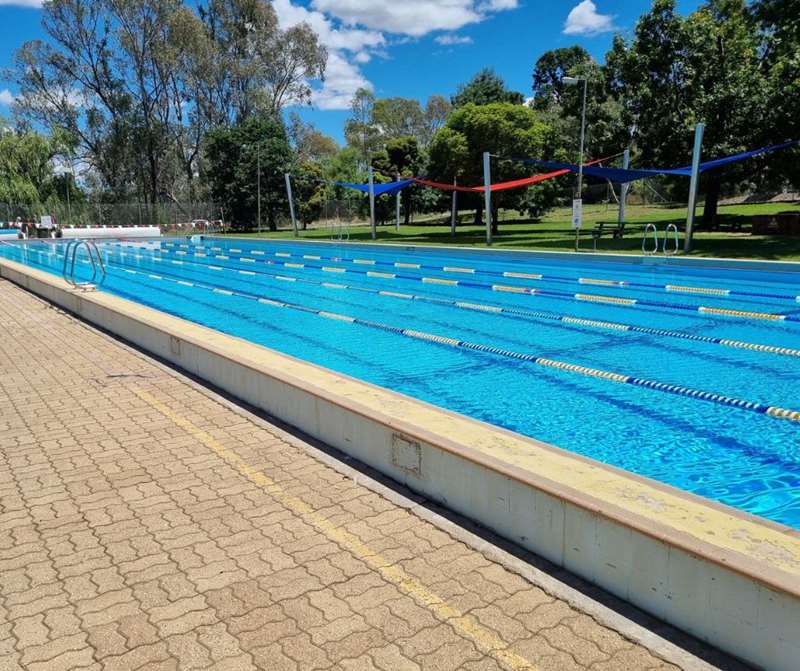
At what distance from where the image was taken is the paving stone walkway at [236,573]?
2354 mm

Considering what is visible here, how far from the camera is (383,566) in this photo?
2.93 m

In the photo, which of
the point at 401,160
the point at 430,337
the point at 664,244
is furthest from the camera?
the point at 401,160

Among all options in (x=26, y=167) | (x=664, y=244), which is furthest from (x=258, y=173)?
(x=664, y=244)

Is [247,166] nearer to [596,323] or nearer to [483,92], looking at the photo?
[483,92]

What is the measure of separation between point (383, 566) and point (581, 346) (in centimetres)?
614

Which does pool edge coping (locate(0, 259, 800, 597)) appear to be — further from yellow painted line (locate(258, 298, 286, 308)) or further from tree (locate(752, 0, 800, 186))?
tree (locate(752, 0, 800, 186))

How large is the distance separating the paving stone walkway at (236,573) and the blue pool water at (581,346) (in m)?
2.46

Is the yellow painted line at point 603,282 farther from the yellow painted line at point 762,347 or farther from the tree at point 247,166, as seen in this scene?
the tree at point 247,166

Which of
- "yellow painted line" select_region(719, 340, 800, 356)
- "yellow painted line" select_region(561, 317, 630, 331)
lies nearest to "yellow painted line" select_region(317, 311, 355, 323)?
"yellow painted line" select_region(561, 317, 630, 331)

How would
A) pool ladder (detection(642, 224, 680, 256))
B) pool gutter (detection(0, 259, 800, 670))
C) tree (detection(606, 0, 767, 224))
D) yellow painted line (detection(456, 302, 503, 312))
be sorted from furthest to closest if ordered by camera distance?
tree (detection(606, 0, 767, 224))
pool ladder (detection(642, 224, 680, 256))
yellow painted line (detection(456, 302, 503, 312))
pool gutter (detection(0, 259, 800, 670))

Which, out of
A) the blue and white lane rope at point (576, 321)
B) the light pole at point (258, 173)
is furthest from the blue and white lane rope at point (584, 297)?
the light pole at point (258, 173)

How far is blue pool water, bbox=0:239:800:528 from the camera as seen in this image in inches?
207

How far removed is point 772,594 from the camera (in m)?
2.15

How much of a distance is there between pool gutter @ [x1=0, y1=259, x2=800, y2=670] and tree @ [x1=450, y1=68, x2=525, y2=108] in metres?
39.8
